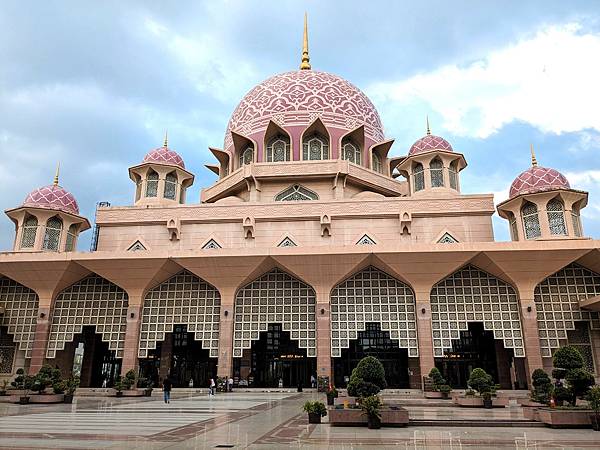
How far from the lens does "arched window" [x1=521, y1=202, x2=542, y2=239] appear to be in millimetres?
23562

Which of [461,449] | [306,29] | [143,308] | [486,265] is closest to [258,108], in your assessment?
[306,29]

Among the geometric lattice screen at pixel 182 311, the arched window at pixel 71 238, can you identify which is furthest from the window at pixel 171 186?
the geometric lattice screen at pixel 182 311

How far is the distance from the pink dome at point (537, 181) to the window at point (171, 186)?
62.8ft

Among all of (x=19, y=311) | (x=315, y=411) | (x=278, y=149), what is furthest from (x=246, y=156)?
(x=315, y=411)

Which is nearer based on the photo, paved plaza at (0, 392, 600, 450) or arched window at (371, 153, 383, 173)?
paved plaza at (0, 392, 600, 450)

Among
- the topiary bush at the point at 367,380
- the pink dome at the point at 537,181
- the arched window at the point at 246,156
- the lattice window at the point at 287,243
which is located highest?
the arched window at the point at 246,156

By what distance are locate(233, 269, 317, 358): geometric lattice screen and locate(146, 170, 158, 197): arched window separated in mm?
9421

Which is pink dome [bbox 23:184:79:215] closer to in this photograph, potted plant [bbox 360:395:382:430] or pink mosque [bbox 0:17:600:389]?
pink mosque [bbox 0:17:600:389]

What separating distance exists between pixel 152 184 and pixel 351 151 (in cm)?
1275

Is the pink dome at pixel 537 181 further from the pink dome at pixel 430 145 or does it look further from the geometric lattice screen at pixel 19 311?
the geometric lattice screen at pixel 19 311

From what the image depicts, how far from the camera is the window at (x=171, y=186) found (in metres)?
29.8

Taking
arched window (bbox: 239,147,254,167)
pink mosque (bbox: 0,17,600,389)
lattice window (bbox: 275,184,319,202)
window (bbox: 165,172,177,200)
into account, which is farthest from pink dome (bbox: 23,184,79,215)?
lattice window (bbox: 275,184,319,202)

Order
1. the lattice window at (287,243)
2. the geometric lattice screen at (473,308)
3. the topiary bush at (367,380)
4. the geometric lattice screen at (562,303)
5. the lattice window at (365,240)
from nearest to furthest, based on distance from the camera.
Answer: the topiary bush at (367,380), the geometric lattice screen at (562,303), the geometric lattice screen at (473,308), the lattice window at (365,240), the lattice window at (287,243)

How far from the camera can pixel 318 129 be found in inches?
1232
